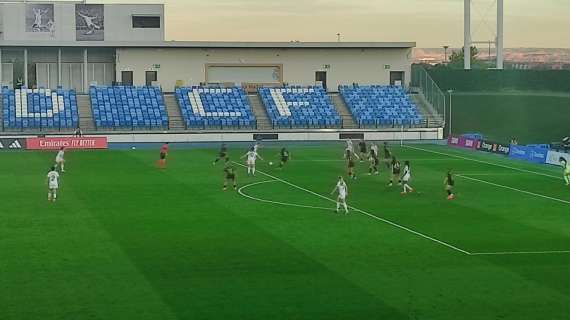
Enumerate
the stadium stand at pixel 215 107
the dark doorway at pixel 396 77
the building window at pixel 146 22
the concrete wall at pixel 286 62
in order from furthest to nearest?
the dark doorway at pixel 396 77, the building window at pixel 146 22, the concrete wall at pixel 286 62, the stadium stand at pixel 215 107

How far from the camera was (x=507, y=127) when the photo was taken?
3051 inches

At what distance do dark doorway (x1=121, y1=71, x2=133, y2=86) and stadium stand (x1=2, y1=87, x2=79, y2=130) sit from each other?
5.20 meters

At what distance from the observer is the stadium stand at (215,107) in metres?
77.9

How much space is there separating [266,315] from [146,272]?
523 centimetres

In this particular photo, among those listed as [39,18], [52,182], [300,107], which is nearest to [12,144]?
[39,18]

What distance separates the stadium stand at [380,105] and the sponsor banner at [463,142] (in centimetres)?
651

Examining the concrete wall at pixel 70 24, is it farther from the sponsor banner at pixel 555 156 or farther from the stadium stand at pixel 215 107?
the sponsor banner at pixel 555 156

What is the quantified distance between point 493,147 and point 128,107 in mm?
28595

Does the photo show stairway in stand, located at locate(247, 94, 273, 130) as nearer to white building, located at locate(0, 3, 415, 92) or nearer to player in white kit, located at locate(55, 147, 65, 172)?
white building, located at locate(0, 3, 415, 92)

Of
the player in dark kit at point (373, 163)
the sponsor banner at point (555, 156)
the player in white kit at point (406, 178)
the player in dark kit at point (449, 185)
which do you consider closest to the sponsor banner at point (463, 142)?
the sponsor banner at point (555, 156)

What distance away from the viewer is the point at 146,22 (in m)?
84.6

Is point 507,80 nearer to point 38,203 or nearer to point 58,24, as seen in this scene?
point 58,24

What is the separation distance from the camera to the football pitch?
73.9 feet

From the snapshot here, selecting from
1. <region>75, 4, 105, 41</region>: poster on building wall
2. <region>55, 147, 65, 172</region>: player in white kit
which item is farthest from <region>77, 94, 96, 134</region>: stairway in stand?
<region>55, 147, 65, 172</region>: player in white kit
